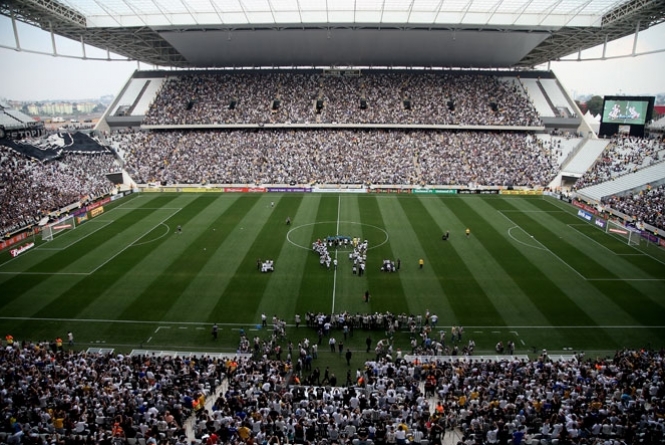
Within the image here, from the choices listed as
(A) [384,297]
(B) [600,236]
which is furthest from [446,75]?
(A) [384,297]

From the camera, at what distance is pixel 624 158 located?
181 feet

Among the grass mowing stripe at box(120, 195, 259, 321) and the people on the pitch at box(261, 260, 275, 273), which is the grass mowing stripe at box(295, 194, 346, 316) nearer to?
the people on the pitch at box(261, 260, 275, 273)

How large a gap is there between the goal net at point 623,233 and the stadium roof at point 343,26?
2039cm

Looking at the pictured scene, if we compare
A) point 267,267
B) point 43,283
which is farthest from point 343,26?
point 43,283

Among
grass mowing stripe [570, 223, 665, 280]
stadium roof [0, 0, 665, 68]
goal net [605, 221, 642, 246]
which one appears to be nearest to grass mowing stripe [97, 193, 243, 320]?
stadium roof [0, 0, 665, 68]

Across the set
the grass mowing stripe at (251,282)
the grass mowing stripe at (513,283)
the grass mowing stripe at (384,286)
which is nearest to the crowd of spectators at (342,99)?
the grass mowing stripe at (251,282)

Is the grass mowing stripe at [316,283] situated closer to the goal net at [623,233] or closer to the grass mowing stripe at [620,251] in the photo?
the grass mowing stripe at [620,251]

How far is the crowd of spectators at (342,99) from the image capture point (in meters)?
67.1

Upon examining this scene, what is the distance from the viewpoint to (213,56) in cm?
6756

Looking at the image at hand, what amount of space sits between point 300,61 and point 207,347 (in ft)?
182

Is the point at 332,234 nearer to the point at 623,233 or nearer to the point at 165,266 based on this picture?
the point at 165,266

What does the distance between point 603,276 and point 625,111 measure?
3915 centimetres

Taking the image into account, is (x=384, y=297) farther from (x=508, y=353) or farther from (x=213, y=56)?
(x=213, y=56)

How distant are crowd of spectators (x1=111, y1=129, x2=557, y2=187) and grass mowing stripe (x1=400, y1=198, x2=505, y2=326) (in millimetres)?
18611
